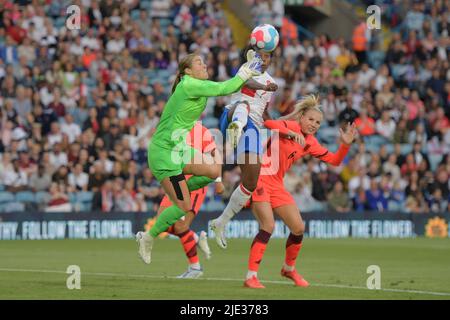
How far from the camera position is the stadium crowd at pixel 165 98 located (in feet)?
88.5

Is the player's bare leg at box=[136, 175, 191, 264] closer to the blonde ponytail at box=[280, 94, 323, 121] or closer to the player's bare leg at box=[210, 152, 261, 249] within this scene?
the player's bare leg at box=[210, 152, 261, 249]

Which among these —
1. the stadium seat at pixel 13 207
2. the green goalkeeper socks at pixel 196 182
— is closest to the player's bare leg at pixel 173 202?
the green goalkeeper socks at pixel 196 182

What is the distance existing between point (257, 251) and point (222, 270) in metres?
3.50

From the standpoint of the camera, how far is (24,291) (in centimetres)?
1358

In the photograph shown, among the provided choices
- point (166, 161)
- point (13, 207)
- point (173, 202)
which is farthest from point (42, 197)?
point (166, 161)

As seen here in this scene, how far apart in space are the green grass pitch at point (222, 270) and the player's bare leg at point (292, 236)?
0.53 feet

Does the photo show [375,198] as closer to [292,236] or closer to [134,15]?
[134,15]

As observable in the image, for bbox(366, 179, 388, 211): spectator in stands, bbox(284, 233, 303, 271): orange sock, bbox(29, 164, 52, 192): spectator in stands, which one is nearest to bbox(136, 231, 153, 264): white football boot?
bbox(284, 233, 303, 271): orange sock

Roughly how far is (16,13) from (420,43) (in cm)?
1118

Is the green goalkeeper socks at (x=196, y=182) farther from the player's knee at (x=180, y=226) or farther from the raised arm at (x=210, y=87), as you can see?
the raised arm at (x=210, y=87)

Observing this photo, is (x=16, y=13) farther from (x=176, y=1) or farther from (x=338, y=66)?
(x=338, y=66)
